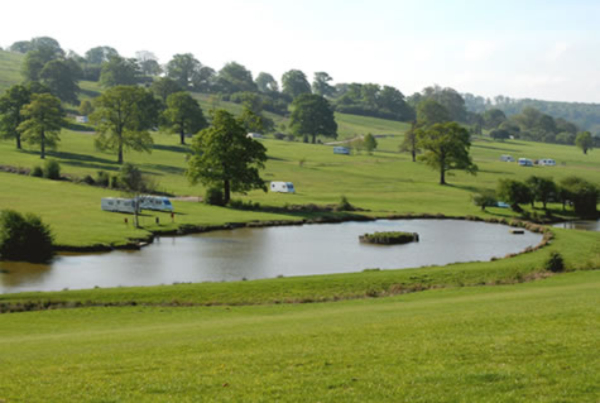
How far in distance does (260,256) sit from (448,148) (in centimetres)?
6474

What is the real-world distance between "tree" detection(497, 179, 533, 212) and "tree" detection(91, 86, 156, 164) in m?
57.9


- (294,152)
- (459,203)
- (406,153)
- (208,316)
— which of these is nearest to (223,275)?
(208,316)

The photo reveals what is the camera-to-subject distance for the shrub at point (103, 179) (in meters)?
85.5

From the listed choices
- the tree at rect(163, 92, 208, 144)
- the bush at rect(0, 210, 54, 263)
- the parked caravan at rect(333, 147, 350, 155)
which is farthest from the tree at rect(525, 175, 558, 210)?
the tree at rect(163, 92, 208, 144)

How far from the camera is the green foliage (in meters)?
83.8

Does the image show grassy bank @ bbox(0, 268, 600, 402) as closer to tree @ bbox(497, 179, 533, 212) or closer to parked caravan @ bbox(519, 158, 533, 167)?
tree @ bbox(497, 179, 533, 212)

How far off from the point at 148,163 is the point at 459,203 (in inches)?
2073

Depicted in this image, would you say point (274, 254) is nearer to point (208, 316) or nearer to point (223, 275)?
point (223, 275)

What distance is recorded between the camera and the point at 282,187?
92.1 m

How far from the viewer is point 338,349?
1794 centimetres

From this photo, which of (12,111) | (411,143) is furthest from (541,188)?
(12,111)

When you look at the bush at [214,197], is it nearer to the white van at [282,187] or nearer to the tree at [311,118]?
the white van at [282,187]

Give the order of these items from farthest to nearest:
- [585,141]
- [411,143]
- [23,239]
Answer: [585,141]
[411,143]
[23,239]

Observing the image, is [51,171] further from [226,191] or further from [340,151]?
[340,151]
